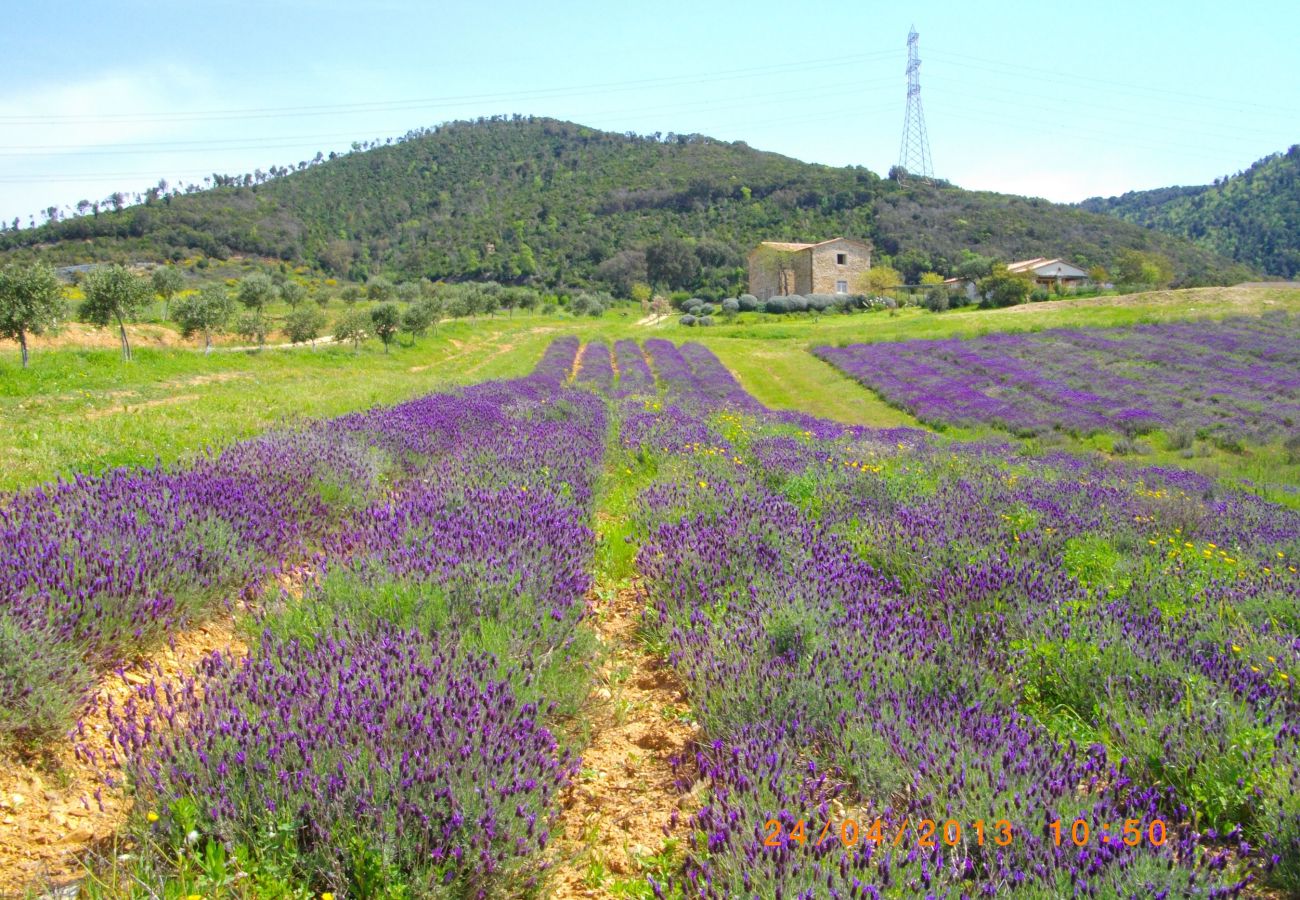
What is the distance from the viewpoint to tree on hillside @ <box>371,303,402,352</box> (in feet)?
107

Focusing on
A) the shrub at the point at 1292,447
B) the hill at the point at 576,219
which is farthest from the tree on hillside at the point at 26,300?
the hill at the point at 576,219

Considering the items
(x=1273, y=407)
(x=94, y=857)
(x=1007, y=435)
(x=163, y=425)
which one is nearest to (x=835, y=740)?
(x=94, y=857)

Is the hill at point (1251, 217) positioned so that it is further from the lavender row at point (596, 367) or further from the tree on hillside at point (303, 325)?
the tree on hillside at point (303, 325)

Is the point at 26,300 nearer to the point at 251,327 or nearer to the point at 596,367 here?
the point at 251,327

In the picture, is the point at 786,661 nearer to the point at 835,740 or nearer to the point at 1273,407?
the point at 835,740

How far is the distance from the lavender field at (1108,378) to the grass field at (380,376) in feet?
4.21

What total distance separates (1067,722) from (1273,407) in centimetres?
2405

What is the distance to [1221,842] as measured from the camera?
238cm

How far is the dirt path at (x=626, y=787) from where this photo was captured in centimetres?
229

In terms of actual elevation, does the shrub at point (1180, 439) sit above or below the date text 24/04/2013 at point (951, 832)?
below

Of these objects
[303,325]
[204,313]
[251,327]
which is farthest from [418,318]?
[204,313]

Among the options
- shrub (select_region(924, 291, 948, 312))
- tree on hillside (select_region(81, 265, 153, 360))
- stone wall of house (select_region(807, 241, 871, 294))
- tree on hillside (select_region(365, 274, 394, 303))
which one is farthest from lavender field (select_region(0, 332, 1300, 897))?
stone wall of house (select_region(807, 241, 871, 294))

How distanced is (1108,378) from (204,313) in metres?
34.7

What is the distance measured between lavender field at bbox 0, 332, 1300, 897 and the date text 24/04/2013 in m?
0.01
